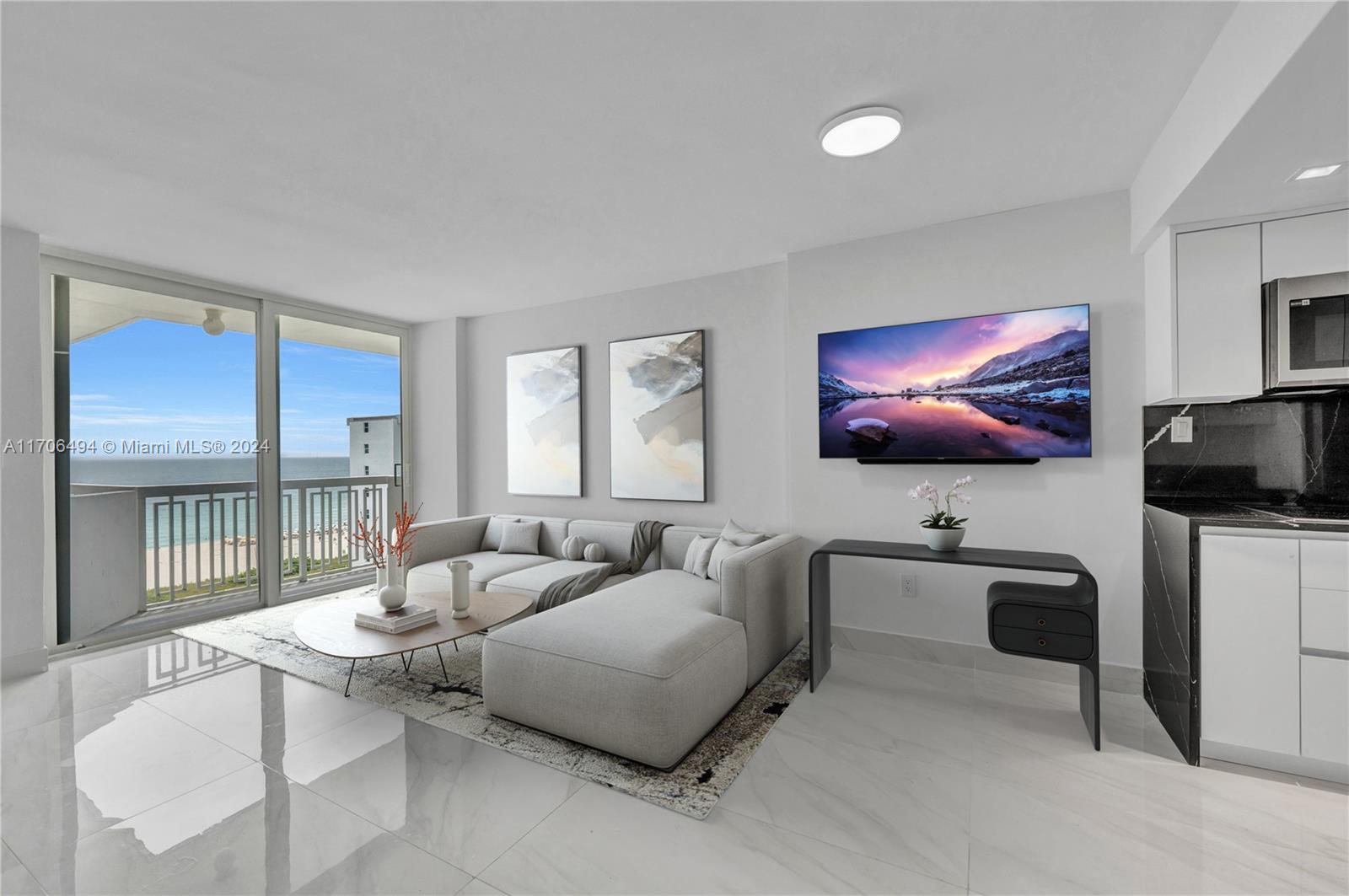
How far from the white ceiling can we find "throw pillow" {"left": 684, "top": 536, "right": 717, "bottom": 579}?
1.88 meters

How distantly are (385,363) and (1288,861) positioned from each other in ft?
21.0

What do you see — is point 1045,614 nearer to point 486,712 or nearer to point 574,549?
point 486,712

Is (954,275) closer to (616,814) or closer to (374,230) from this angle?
(616,814)

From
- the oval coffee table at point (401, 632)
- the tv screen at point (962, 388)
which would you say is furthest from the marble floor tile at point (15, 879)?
the tv screen at point (962, 388)

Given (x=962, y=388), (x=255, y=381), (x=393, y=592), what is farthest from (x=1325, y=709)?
(x=255, y=381)

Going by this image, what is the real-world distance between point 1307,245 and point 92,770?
514 cm

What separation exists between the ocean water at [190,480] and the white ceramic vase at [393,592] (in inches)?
87.4

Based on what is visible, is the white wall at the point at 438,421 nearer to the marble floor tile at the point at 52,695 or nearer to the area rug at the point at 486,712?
the area rug at the point at 486,712

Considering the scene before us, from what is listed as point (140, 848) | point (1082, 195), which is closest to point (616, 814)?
point (140, 848)

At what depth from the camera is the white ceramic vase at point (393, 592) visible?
114 inches

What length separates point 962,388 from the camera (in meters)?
3.03

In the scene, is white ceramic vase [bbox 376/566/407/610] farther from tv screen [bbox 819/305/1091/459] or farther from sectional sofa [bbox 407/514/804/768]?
tv screen [bbox 819/305/1091/459]

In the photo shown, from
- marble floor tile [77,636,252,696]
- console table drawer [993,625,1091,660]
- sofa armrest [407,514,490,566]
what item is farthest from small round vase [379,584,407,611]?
console table drawer [993,625,1091,660]

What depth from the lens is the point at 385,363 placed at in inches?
217
